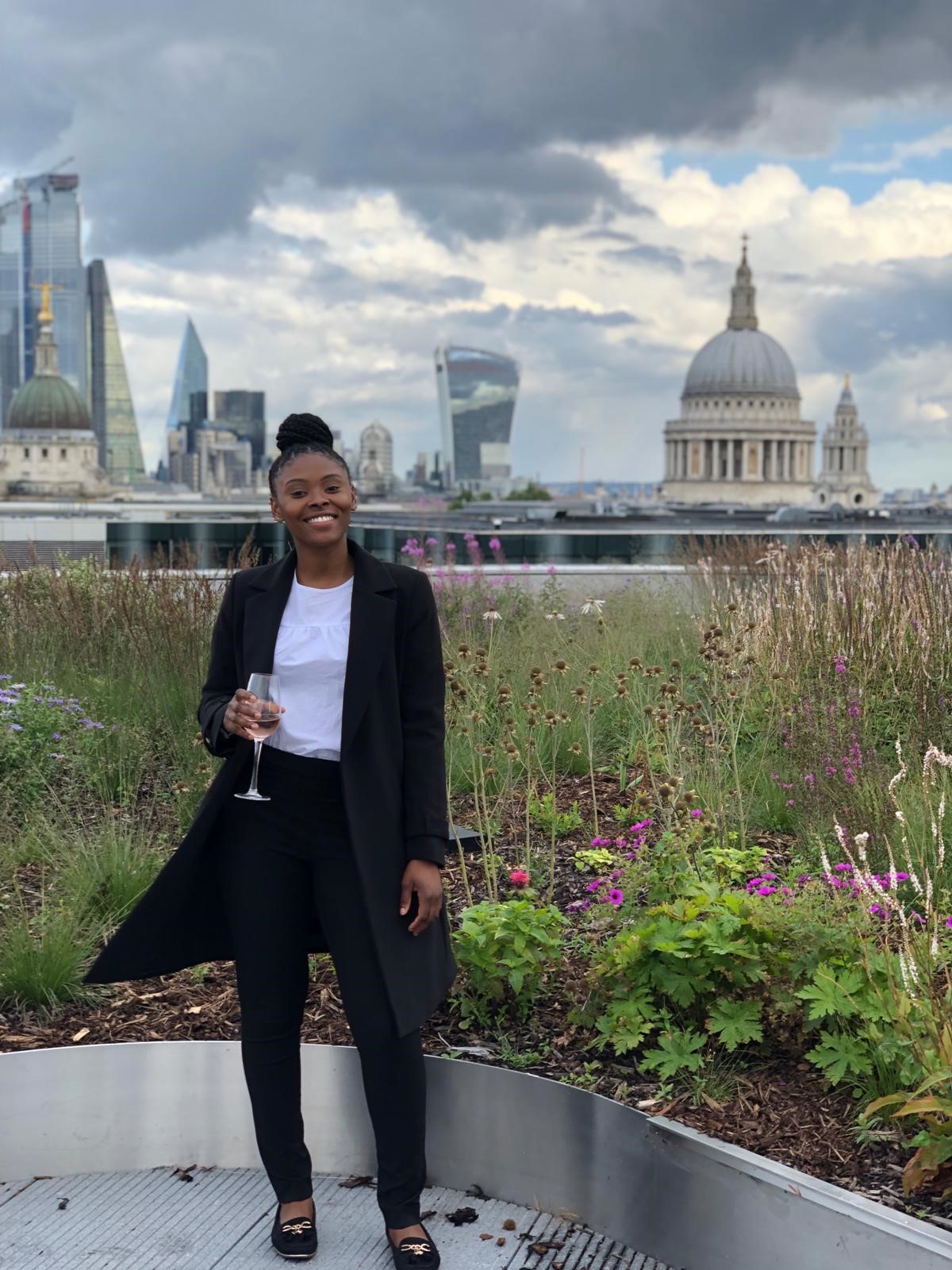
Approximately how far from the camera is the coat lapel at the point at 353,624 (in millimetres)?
3295

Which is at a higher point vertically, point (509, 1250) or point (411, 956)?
point (411, 956)

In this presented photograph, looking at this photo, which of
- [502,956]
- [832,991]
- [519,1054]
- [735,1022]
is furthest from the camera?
[502,956]

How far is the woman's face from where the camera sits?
3.34 metres

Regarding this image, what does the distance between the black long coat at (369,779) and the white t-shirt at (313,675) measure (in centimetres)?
5

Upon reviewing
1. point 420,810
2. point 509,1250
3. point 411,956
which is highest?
point 420,810

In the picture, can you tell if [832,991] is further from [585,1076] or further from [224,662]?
[224,662]

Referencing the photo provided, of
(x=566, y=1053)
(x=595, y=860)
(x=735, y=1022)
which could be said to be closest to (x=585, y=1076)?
(x=566, y=1053)

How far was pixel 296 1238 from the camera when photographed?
3.53 metres

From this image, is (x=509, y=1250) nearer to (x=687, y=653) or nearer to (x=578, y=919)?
(x=578, y=919)

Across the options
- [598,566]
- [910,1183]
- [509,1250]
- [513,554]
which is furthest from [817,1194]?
[513,554]

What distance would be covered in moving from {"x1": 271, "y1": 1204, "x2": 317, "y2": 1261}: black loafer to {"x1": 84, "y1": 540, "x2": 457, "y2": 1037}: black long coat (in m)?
0.68

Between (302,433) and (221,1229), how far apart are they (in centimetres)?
209

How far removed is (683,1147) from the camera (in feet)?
11.4

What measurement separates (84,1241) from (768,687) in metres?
4.87
